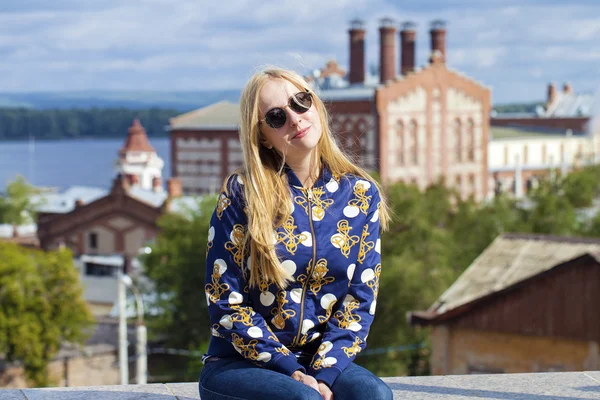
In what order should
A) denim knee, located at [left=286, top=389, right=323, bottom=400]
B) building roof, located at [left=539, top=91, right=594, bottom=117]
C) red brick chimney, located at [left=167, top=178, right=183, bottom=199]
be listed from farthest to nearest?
building roof, located at [left=539, top=91, right=594, bottom=117] < red brick chimney, located at [left=167, top=178, right=183, bottom=199] < denim knee, located at [left=286, top=389, right=323, bottom=400]

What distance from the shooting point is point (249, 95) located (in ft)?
16.3

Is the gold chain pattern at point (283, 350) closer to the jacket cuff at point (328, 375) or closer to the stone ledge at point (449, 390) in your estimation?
the jacket cuff at point (328, 375)

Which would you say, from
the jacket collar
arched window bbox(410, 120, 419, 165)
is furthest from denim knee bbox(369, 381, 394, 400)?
arched window bbox(410, 120, 419, 165)

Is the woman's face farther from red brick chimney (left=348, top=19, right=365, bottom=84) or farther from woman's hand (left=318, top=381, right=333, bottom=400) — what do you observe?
red brick chimney (left=348, top=19, right=365, bottom=84)

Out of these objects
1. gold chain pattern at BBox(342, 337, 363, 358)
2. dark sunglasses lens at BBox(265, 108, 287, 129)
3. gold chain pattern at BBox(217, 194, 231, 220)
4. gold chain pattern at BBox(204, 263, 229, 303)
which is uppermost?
dark sunglasses lens at BBox(265, 108, 287, 129)

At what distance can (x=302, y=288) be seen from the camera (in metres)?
4.86

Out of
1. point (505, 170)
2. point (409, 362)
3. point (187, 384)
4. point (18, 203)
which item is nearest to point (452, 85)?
point (505, 170)

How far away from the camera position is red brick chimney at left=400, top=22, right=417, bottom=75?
70.7 metres

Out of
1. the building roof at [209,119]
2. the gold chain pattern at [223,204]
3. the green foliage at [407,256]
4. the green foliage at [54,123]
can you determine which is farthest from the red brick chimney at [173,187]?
the green foliage at [54,123]

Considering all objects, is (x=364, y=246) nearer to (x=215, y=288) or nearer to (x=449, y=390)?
(x=215, y=288)

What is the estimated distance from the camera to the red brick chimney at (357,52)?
6631cm

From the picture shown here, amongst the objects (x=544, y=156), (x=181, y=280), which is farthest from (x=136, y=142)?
(x=181, y=280)

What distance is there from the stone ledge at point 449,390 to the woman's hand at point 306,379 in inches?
55.6

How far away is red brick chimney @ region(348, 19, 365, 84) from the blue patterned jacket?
6127 centimetres
